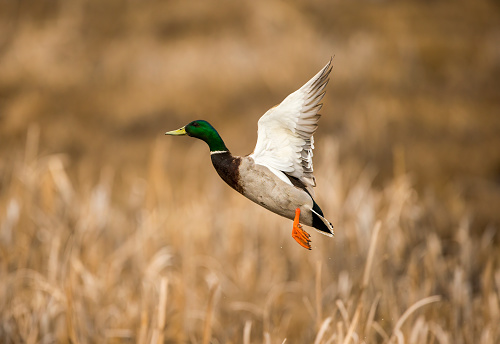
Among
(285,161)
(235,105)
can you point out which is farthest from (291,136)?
(235,105)

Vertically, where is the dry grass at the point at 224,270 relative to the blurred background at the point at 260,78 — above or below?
below

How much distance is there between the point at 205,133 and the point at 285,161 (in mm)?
104

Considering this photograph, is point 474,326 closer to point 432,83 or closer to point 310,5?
point 432,83

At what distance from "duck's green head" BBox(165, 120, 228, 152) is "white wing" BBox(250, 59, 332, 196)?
1.7 inches

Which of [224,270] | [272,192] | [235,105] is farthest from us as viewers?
[235,105]

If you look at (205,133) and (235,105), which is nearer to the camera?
(205,133)

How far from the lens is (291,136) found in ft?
2.21

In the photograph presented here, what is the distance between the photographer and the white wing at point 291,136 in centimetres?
64

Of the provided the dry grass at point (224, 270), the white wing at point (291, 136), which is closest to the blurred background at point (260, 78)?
the dry grass at point (224, 270)

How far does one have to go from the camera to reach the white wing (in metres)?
0.64

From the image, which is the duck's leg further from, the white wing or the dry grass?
the dry grass

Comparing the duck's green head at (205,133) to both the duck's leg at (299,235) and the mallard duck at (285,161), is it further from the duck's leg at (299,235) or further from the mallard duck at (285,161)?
the duck's leg at (299,235)

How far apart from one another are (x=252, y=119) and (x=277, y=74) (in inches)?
40.9

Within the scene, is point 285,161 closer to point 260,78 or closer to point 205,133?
point 205,133
